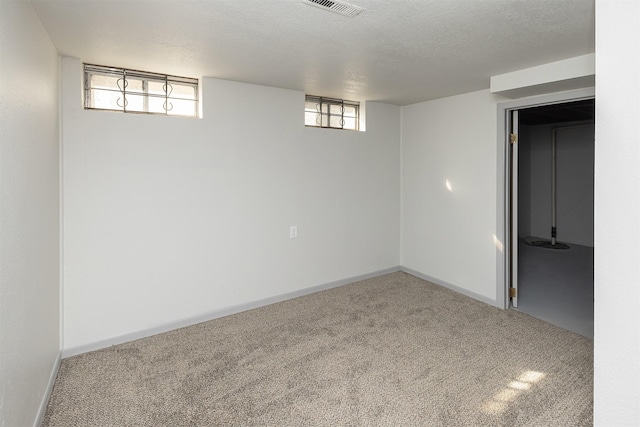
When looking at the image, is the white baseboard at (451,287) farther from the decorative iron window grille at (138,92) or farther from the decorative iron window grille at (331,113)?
the decorative iron window grille at (138,92)

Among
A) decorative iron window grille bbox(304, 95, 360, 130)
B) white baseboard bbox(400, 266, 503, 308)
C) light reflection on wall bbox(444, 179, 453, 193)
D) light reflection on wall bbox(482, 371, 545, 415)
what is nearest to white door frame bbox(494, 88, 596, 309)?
white baseboard bbox(400, 266, 503, 308)

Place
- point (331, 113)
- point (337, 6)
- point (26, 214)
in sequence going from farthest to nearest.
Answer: point (331, 113) → point (337, 6) → point (26, 214)

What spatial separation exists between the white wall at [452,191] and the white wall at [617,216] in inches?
97.6

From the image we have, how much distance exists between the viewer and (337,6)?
1.87 m

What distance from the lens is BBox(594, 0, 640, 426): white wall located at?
1206 millimetres

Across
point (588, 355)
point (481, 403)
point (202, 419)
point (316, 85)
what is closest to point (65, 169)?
point (202, 419)

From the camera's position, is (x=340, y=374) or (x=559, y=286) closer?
(x=340, y=374)

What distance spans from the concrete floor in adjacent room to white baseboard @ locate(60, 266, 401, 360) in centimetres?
187

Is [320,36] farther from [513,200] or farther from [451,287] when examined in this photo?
[451,287]

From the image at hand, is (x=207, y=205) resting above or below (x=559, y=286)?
above

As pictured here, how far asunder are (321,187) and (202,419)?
2.67 meters

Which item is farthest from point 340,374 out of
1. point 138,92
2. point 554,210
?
point 554,210

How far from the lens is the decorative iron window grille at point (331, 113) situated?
162 inches

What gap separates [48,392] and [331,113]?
3.69 metres
